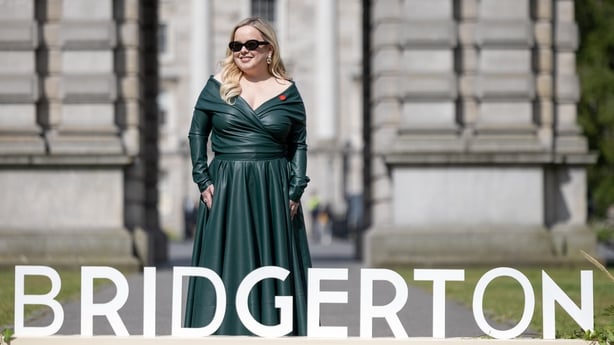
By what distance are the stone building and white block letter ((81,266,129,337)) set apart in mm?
51842

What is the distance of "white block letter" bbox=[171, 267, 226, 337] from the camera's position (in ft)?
25.2

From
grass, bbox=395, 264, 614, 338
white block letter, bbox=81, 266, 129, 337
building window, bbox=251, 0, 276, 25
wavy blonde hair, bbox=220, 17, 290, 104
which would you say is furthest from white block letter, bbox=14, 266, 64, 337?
building window, bbox=251, 0, 276, 25

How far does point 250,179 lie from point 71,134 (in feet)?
40.7

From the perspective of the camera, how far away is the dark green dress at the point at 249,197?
8594 mm

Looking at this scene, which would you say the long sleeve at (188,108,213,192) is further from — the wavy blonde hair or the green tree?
the green tree

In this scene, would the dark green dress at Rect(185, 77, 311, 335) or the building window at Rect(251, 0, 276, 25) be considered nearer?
the dark green dress at Rect(185, 77, 311, 335)

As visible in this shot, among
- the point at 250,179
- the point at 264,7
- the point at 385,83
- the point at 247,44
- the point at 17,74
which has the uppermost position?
the point at 264,7

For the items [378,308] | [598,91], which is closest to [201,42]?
[598,91]

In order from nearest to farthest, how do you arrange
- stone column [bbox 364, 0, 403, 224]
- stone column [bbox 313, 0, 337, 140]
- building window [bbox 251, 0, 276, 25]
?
stone column [bbox 364, 0, 403, 224] → stone column [bbox 313, 0, 337, 140] → building window [bbox 251, 0, 276, 25]

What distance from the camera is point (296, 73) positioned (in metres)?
63.4

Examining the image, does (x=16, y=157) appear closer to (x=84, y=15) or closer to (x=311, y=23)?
(x=84, y=15)

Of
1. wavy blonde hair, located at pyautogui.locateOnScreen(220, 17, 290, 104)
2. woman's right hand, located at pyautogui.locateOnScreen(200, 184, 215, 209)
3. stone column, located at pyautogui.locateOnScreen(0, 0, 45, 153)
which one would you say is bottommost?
woman's right hand, located at pyautogui.locateOnScreen(200, 184, 215, 209)

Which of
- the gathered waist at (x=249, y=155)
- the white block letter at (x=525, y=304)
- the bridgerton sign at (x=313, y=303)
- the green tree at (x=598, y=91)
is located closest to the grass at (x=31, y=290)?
the gathered waist at (x=249, y=155)

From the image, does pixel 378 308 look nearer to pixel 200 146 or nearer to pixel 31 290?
pixel 200 146
